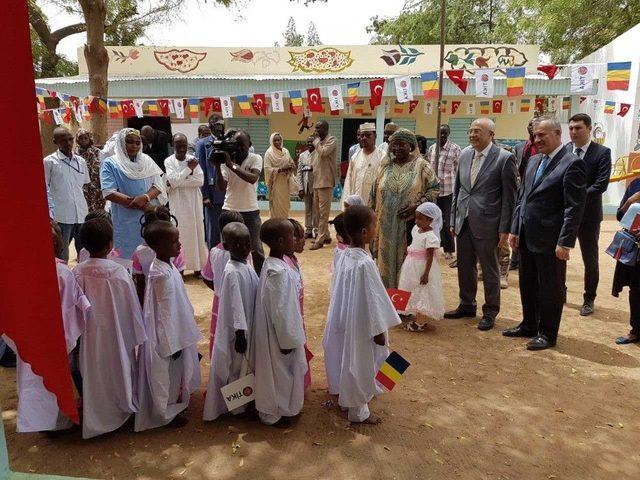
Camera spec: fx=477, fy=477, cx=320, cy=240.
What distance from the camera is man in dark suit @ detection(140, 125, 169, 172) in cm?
624

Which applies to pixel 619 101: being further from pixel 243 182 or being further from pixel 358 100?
pixel 243 182

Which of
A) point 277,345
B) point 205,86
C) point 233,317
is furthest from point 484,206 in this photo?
point 205,86

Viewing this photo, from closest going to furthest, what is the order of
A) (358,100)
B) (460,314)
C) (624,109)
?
(460,314), (624,109), (358,100)

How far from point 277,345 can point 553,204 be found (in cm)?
255

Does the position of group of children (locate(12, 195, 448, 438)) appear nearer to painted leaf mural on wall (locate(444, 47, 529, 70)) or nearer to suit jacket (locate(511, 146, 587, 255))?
suit jacket (locate(511, 146, 587, 255))

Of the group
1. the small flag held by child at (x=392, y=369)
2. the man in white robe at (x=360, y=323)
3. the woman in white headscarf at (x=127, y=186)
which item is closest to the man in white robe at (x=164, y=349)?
the man in white robe at (x=360, y=323)

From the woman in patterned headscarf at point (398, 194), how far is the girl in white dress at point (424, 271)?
0.36 ft

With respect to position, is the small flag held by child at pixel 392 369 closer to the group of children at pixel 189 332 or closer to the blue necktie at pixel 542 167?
the group of children at pixel 189 332

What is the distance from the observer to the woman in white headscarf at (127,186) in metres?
4.21

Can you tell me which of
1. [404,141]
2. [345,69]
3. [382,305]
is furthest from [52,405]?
[345,69]

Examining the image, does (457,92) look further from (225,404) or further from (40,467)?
(40,467)

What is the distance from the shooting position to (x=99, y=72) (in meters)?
6.32

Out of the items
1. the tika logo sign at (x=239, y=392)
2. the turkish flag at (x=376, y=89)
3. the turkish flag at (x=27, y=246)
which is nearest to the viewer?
the turkish flag at (x=27, y=246)

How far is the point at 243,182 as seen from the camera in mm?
5074
